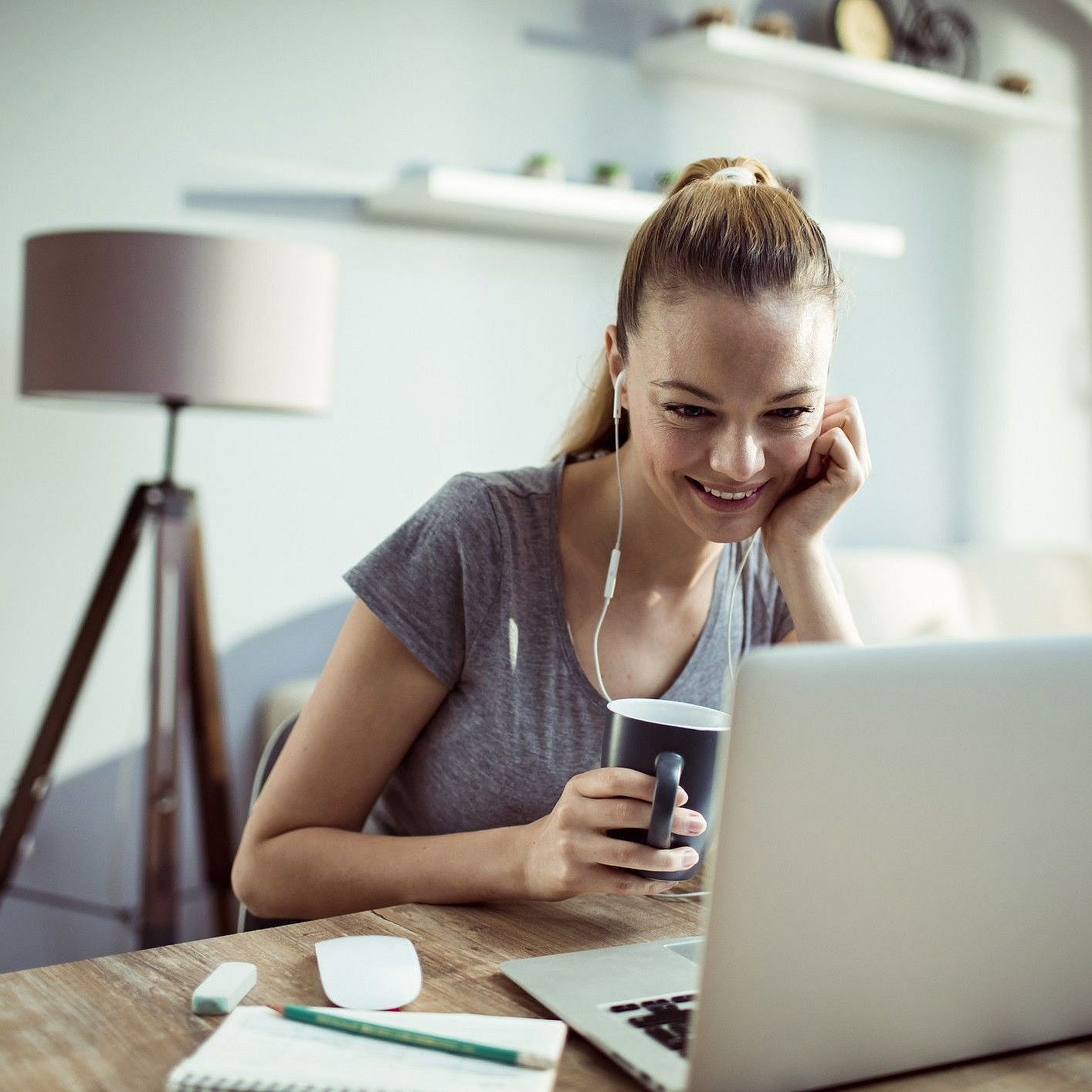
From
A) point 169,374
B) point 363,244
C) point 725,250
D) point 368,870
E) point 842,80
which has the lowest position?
point 368,870

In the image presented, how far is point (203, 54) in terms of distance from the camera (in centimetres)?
236

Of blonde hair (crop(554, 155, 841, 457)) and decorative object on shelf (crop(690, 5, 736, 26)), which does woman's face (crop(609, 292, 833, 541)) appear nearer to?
blonde hair (crop(554, 155, 841, 457))

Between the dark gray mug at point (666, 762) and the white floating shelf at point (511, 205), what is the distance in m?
1.69

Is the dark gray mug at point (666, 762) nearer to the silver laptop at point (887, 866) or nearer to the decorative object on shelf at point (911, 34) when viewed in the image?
the silver laptop at point (887, 866)

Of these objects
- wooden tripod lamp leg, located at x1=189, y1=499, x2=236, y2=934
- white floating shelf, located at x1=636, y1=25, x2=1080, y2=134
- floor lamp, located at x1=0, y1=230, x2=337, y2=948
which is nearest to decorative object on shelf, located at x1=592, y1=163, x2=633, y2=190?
white floating shelf, located at x1=636, y1=25, x2=1080, y2=134

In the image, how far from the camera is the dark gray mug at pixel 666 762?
0.83 metres

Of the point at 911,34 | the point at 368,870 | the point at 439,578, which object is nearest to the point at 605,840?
the point at 368,870

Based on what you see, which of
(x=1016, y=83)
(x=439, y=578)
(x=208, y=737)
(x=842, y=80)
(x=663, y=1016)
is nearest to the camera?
(x=663, y=1016)

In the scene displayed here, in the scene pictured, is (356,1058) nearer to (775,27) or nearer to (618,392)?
(618,392)

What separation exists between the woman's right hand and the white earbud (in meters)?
0.49

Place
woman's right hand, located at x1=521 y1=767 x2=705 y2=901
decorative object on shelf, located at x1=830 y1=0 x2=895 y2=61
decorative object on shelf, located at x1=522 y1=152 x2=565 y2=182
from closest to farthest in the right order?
woman's right hand, located at x1=521 y1=767 x2=705 y2=901 < decorative object on shelf, located at x1=522 y1=152 x2=565 y2=182 < decorative object on shelf, located at x1=830 y1=0 x2=895 y2=61

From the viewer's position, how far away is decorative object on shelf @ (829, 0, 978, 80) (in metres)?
3.08

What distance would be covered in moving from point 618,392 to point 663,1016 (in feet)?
2.24

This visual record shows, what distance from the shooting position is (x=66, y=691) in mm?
2008
